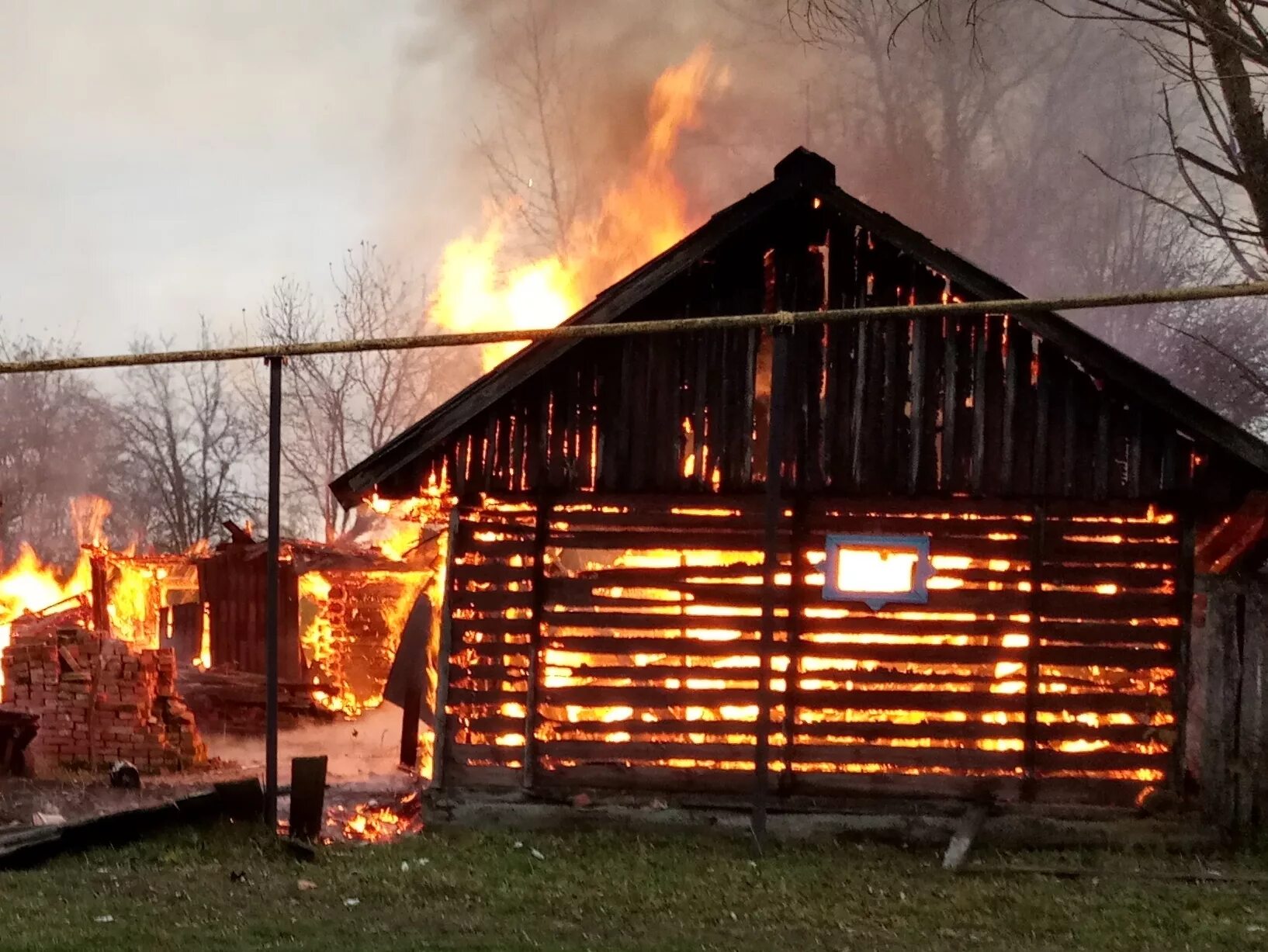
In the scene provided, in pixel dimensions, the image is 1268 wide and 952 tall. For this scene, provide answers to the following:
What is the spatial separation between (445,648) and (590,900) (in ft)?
10.2

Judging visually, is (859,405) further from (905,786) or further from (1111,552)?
(905,786)

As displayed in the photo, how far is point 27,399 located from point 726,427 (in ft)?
157

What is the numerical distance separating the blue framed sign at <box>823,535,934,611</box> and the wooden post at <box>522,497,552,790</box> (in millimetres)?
2669

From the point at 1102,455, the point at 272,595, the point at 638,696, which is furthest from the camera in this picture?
the point at 638,696

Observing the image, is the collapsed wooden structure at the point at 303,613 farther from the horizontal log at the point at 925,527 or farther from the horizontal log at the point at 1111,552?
the horizontal log at the point at 1111,552

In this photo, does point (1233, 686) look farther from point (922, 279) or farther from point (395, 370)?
point (395, 370)

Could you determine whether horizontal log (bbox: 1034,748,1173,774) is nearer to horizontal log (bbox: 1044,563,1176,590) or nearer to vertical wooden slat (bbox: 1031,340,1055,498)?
horizontal log (bbox: 1044,563,1176,590)

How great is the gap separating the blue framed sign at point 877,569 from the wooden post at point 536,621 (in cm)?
267

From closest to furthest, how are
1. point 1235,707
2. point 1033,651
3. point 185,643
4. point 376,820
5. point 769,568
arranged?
point 769,568
point 1235,707
point 1033,651
point 376,820
point 185,643

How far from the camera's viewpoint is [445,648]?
10383 mm

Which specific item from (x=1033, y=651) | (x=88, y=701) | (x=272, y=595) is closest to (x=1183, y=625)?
(x=1033, y=651)

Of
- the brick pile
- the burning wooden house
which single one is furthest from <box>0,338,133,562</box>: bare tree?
the brick pile

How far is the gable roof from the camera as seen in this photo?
9.60 meters

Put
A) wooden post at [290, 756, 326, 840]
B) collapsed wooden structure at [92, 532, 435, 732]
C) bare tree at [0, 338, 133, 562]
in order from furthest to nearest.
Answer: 1. bare tree at [0, 338, 133, 562]
2. collapsed wooden structure at [92, 532, 435, 732]
3. wooden post at [290, 756, 326, 840]
